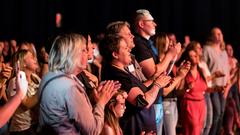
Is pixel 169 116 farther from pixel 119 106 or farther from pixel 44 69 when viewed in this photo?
pixel 119 106

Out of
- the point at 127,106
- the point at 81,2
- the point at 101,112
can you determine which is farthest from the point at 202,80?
the point at 81,2

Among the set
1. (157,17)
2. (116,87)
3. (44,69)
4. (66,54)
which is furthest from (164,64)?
(157,17)

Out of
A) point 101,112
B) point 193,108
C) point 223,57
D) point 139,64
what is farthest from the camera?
point 223,57

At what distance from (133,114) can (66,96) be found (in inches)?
50.7

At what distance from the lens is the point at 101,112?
11.2 feet

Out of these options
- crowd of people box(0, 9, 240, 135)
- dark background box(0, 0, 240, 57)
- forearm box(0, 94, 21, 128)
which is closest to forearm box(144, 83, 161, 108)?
crowd of people box(0, 9, 240, 135)

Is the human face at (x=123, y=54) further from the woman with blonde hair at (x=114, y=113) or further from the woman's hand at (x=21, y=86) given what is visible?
the woman's hand at (x=21, y=86)

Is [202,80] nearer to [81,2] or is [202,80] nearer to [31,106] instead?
[31,106]

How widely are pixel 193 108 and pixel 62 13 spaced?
4.93m

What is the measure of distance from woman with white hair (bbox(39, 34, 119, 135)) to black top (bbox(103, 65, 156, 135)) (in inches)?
35.2

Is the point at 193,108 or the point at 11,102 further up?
the point at 11,102

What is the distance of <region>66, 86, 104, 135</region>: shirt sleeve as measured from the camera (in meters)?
3.20

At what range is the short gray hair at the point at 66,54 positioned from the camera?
3.30 m

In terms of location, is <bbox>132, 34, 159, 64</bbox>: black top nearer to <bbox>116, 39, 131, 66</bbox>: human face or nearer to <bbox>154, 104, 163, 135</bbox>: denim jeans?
<bbox>154, 104, 163, 135</bbox>: denim jeans
